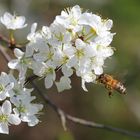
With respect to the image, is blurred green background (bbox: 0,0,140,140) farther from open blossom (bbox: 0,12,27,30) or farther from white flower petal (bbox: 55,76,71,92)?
white flower petal (bbox: 55,76,71,92)

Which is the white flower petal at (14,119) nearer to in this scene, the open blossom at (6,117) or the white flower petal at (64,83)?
the open blossom at (6,117)

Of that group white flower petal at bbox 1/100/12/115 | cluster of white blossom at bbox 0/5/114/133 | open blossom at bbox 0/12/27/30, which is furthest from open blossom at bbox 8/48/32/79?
open blossom at bbox 0/12/27/30

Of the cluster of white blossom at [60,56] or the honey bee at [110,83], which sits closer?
the cluster of white blossom at [60,56]

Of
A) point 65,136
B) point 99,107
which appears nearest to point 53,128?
point 99,107

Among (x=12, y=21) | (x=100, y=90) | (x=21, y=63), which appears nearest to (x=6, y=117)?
(x=21, y=63)

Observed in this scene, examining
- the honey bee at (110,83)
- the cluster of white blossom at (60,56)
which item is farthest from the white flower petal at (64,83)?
the honey bee at (110,83)

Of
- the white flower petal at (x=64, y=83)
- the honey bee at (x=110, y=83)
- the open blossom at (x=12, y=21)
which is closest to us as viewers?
the white flower petal at (x=64, y=83)
